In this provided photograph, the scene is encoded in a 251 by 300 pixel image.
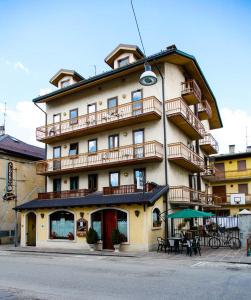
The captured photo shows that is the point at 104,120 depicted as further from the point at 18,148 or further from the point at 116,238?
the point at 18,148

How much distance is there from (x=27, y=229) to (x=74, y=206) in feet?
19.0

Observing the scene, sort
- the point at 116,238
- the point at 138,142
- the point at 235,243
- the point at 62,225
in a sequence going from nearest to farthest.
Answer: the point at 235,243 < the point at 116,238 < the point at 138,142 < the point at 62,225

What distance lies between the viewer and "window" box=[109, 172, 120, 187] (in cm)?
2304

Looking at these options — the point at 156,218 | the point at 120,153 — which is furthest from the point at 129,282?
the point at 120,153

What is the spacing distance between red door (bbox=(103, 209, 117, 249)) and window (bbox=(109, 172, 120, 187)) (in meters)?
2.65

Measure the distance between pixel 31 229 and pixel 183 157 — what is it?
42.9 ft

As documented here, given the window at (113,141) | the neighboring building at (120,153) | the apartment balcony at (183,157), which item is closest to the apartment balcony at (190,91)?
the neighboring building at (120,153)

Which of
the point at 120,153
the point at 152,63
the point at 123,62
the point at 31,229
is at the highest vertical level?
the point at 123,62

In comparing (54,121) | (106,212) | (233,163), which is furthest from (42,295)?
(233,163)

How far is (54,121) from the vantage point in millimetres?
27891

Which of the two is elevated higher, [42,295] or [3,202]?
[3,202]

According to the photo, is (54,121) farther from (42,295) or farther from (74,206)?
(42,295)

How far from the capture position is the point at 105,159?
2297cm

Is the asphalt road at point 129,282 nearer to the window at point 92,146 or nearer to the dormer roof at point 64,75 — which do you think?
the window at point 92,146
